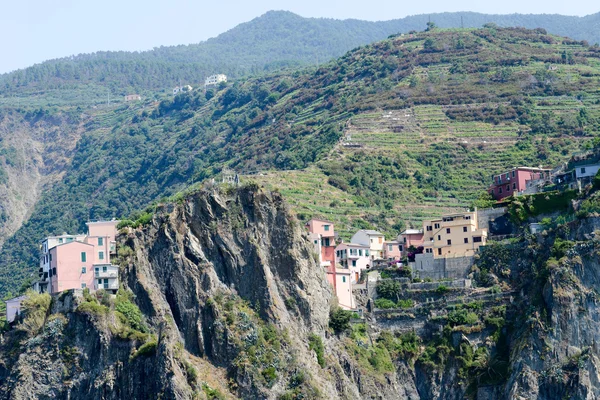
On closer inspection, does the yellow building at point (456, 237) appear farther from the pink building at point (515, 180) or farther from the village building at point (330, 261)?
the village building at point (330, 261)

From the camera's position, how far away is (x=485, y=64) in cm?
13438

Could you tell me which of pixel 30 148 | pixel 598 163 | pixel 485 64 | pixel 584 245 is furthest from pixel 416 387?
pixel 30 148

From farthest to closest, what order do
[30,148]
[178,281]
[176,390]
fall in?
[30,148] < [178,281] < [176,390]

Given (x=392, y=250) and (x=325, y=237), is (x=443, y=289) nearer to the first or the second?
(x=392, y=250)

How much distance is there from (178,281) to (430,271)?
59.7 feet

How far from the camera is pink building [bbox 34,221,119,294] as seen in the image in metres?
73.2

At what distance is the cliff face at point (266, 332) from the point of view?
6975 centimetres

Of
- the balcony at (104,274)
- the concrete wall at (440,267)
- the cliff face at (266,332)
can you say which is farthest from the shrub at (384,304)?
the balcony at (104,274)

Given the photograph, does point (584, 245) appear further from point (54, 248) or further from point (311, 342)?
point (54, 248)

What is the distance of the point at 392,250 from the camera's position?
89.0 meters

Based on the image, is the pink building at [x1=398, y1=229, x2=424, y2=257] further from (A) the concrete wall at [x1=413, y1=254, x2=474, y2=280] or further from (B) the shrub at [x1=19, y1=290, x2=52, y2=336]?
(B) the shrub at [x1=19, y1=290, x2=52, y2=336]

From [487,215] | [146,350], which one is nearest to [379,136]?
[487,215]

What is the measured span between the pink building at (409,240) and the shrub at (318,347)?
48.4 feet

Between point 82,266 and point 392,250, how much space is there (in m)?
24.0
